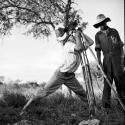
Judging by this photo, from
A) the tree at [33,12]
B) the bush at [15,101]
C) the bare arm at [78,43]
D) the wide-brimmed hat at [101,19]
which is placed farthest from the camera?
the tree at [33,12]

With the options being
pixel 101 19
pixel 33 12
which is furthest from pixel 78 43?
pixel 33 12

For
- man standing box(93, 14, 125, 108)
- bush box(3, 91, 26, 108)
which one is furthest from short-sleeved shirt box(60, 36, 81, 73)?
bush box(3, 91, 26, 108)

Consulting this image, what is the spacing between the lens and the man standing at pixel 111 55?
666 cm

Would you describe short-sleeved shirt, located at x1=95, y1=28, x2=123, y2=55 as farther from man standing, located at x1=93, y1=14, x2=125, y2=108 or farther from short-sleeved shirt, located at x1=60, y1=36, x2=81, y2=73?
short-sleeved shirt, located at x1=60, y1=36, x2=81, y2=73

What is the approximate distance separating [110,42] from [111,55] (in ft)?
1.11

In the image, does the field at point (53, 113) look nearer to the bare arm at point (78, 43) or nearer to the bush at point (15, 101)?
the bush at point (15, 101)

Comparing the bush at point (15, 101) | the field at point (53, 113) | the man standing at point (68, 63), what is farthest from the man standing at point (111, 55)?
the bush at point (15, 101)

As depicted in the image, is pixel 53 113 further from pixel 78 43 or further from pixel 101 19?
pixel 101 19

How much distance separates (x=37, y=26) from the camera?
49.0 ft

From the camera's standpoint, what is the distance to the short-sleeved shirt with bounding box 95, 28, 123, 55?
672 cm

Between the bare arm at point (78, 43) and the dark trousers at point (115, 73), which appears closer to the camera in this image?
the bare arm at point (78, 43)

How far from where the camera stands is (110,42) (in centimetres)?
676

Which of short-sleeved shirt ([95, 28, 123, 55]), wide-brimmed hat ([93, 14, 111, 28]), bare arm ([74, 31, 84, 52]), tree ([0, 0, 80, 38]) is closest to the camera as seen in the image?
bare arm ([74, 31, 84, 52])

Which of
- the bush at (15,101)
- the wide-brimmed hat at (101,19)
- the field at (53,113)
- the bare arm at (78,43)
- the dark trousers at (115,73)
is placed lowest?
the field at (53,113)
